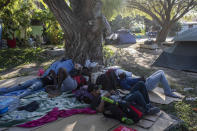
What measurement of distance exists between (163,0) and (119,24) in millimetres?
16154

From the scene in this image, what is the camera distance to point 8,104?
3.63 meters

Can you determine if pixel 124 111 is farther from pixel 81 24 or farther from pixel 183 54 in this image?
pixel 183 54

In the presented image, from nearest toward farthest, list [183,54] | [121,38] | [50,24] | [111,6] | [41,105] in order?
[41,105], [183,54], [111,6], [50,24], [121,38]

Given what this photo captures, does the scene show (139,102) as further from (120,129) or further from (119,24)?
(119,24)

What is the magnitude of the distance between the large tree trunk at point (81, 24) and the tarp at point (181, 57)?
3.26 meters

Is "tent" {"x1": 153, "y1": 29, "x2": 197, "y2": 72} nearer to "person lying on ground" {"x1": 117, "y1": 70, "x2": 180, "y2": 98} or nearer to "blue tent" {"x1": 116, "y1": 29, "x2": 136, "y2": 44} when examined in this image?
"person lying on ground" {"x1": 117, "y1": 70, "x2": 180, "y2": 98}

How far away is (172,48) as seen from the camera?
7609 mm

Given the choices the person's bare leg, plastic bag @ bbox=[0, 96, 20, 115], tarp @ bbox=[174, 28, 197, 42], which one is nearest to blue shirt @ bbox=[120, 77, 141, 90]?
the person's bare leg

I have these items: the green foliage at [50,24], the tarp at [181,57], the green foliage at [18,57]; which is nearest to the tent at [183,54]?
the tarp at [181,57]

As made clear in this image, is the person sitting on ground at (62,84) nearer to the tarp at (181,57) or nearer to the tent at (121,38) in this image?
the tarp at (181,57)

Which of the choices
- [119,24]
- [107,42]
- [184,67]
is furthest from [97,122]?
[119,24]

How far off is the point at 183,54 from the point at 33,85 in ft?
19.1

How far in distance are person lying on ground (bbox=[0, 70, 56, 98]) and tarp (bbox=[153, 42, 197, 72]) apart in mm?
4785

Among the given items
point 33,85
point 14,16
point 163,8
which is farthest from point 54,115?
point 163,8
